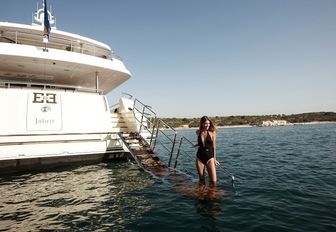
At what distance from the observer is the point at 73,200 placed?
6496mm

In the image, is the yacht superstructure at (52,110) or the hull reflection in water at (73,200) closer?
the hull reflection in water at (73,200)

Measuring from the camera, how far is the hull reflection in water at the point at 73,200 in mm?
5086

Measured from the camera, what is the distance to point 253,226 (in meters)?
4.67

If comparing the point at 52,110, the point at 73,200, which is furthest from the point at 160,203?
the point at 52,110

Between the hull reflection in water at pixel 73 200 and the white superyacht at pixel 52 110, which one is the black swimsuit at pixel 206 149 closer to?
the hull reflection in water at pixel 73 200

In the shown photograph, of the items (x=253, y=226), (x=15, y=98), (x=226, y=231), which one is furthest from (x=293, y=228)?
(x=15, y=98)

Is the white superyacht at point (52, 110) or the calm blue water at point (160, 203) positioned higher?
the white superyacht at point (52, 110)

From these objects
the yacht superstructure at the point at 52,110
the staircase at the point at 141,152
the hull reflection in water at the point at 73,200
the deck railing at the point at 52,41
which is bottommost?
the hull reflection in water at the point at 73,200

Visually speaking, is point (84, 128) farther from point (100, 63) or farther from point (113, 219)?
point (113, 219)

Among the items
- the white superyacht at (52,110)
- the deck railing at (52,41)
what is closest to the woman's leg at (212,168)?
the white superyacht at (52,110)

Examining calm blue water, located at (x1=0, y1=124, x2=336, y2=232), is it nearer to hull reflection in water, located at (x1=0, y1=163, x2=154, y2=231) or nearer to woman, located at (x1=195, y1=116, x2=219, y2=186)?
hull reflection in water, located at (x1=0, y1=163, x2=154, y2=231)

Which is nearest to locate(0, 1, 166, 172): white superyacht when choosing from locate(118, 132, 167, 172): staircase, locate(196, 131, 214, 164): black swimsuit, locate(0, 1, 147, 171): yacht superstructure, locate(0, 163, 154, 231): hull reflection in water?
locate(0, 1, 147, 171): yacht superstructure

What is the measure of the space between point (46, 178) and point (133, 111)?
4.98 m

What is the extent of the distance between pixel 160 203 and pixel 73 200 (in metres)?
2.21
